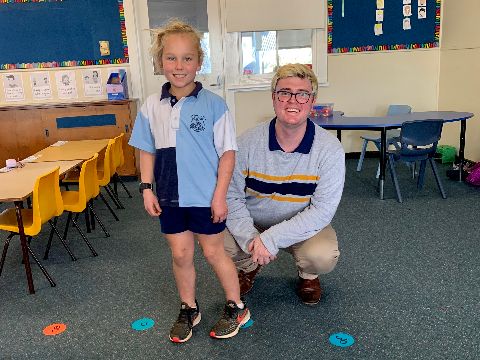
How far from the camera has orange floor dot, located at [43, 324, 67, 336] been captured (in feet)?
7.32

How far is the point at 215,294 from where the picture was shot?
2527 mm

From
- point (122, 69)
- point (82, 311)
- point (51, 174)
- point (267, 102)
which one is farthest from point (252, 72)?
point (82, 311)

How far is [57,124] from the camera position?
518 cm

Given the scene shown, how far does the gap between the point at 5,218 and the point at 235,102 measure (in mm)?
3419

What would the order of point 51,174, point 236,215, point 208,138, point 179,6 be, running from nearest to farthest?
point 208,138 < point 236,215 < point 51,174 < point 179,6

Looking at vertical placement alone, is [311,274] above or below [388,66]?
below

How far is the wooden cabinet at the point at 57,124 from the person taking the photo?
514 centimetres

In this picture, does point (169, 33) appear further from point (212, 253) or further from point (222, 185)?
point (212, 253)

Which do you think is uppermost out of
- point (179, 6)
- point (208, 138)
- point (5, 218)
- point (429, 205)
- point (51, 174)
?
point (179, 6)

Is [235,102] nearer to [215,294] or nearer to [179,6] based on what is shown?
[179,6]

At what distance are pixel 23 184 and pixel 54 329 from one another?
0.95 m

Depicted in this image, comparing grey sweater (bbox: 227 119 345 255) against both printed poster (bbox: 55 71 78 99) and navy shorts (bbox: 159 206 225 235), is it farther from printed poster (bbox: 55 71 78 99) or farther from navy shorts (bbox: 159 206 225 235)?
printed poster (bbox: 55 71 78 99)

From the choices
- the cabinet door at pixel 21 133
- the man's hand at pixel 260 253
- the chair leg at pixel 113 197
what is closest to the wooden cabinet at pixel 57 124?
the cabinet door at pixel 21 133

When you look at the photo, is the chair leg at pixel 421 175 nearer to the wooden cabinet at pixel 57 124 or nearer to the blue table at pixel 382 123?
the blue table at pixel 382 123
